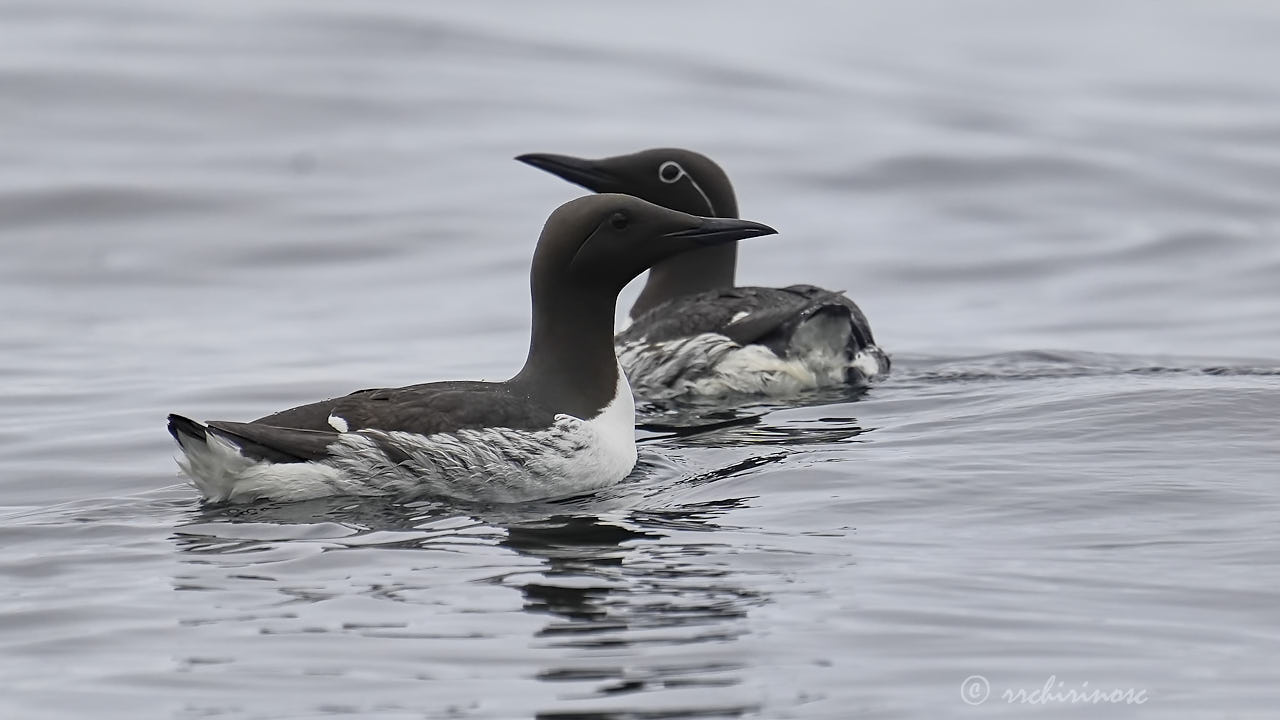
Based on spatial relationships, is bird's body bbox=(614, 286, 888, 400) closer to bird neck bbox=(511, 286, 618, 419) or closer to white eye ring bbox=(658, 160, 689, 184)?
white eye ring bbox=(658, 160, 689, 184)

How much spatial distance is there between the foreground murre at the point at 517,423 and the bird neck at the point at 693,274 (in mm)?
A: 2607

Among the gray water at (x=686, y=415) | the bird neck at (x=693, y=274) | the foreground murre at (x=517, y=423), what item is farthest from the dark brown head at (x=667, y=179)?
the foreground murre at (x=517, y=423)

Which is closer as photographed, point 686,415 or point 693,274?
point 686,415

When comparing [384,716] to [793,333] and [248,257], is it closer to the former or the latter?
[793,333]

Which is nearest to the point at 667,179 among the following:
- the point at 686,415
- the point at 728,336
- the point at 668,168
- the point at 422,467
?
the point at 668,168

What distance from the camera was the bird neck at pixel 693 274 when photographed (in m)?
10.4

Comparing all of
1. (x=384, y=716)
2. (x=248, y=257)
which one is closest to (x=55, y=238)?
(x=248, y=257)

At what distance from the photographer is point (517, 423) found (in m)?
6.94

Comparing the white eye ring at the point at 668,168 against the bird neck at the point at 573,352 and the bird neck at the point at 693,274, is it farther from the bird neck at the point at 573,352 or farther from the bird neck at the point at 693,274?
the bird neck at the point at 573,352

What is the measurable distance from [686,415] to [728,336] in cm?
51

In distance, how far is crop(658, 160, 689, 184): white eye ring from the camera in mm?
10086

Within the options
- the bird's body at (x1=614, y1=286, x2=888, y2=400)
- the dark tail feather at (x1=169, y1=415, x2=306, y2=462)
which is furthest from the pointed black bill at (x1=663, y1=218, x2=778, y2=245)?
the dark tail feather at (x1=169, y1=415, x2=306, y2=462)

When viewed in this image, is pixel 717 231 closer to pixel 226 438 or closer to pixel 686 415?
pixel 686 415

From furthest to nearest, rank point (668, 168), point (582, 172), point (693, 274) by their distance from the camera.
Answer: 1. point (693, 274)
2. point (668, 168)
3. point (582, 172)
